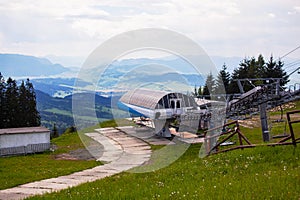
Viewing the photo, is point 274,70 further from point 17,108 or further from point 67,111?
point 67,111

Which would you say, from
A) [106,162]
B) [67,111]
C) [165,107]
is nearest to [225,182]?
[106,162]

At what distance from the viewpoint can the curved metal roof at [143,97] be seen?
125 ft

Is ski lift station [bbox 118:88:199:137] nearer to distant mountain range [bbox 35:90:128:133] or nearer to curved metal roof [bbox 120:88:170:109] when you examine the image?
curved metal roof [bbox 120:88:170:109]

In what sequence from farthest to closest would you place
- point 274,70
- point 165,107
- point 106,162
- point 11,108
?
point 274,70 → point 11,108 → point 165,107 → point 106,162

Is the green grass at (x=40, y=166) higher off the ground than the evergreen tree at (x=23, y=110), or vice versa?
the evergreen tree at (x=23, y=110)

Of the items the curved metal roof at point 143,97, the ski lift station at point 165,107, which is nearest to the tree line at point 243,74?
the curved metal roof at point 143,97

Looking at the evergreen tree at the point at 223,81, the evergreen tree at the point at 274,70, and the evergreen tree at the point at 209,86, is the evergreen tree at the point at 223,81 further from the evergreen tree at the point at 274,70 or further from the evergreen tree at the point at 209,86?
the evergreen tree at the point at 274,70

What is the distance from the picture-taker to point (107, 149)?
31672mm

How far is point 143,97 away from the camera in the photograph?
138 ft

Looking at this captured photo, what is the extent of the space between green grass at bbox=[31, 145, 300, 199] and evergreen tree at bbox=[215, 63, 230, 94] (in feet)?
166

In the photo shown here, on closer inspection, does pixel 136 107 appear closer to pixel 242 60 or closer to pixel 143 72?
pixel 143 72

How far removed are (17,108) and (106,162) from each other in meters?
30.5

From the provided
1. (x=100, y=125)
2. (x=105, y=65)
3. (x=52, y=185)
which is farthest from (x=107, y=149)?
(x=100, y=125)

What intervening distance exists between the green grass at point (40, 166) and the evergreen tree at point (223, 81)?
2699 cm
